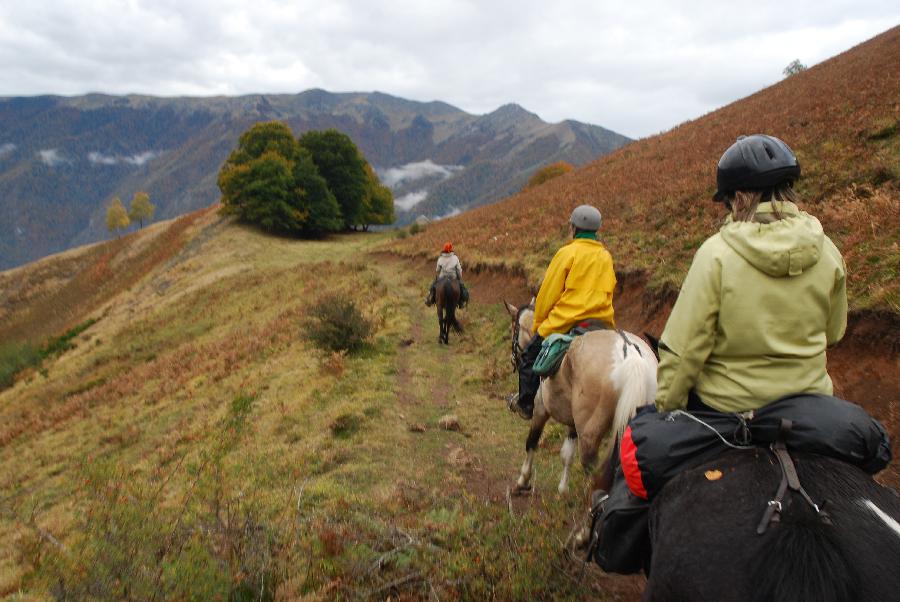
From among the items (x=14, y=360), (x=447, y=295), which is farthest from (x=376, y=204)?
(x=447, y=295)

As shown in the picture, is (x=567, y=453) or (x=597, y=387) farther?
(x=567, y=453)

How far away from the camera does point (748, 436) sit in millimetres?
2457

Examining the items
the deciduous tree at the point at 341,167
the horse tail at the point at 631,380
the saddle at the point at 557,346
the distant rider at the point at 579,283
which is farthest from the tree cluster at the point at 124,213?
the horse tail at the point at 631,380

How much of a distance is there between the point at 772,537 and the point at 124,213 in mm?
99391

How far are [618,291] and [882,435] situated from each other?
10.7 meters

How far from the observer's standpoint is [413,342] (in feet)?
48.8

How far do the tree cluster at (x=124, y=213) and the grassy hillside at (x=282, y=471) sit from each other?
234ft

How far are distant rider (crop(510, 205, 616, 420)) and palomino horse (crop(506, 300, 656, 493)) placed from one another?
36 centimetres

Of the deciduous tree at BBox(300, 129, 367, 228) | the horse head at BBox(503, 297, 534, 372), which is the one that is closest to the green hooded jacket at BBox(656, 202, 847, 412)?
the horse head at BBox(503, 297, 534, 372)

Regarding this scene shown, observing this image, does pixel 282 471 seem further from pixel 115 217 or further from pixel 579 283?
pixel 115 217

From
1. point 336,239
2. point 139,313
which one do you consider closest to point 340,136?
point 336,239

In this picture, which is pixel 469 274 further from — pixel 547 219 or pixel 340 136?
pixel 340 136

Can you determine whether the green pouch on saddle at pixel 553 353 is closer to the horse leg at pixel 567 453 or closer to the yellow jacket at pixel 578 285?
the yellow jacket at pixel 578 285

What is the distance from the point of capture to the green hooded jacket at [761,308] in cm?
244
